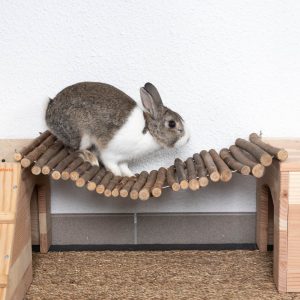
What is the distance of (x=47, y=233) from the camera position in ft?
5.45

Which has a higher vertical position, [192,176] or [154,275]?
[192,176]

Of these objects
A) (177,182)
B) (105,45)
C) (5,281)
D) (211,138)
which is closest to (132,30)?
(105,45)

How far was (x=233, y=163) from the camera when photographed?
4.40ft

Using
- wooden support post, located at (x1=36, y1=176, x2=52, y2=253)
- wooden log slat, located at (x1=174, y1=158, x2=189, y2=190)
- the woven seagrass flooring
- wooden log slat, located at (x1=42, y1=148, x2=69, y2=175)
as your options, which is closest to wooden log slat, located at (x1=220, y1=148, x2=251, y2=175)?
wooden log slat, located at (x1=174, y1=158, x2=189, y2=190)

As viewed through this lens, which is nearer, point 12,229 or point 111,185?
point 12,229

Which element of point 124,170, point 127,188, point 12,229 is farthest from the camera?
point 124,170

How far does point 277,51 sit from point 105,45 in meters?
0.55

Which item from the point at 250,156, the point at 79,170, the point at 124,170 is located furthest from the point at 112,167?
the point at 250,156

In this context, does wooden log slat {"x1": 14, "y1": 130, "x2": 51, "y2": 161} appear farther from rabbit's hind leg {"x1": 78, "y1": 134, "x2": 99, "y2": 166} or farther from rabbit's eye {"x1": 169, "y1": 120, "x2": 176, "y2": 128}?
rabbit's eye {"x1": 169, "y1": 120, "x2": 176, "y2": 128}

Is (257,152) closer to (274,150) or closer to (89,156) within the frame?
(274,150)

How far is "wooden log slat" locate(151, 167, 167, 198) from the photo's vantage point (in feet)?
4.25

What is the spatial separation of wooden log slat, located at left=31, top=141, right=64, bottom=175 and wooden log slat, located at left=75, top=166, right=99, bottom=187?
103mm

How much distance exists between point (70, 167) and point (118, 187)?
14 centimetres

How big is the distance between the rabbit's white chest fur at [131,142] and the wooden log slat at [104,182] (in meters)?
0.06
